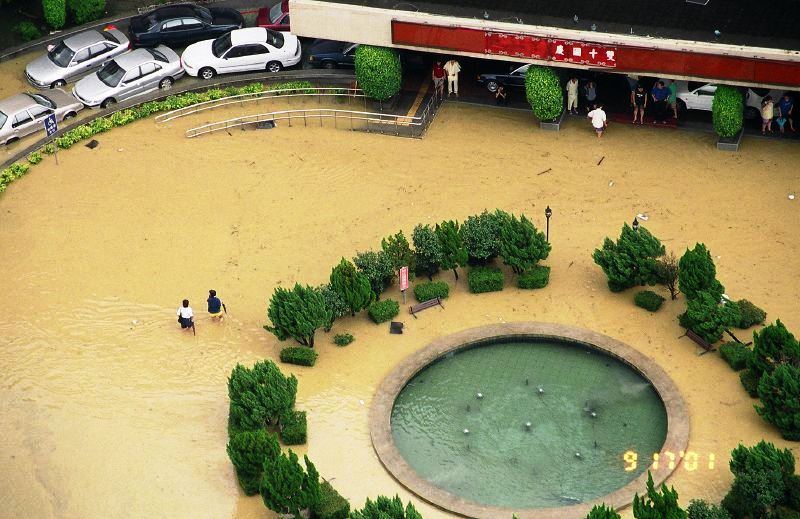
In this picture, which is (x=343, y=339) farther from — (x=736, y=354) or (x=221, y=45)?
(x=221, y=45)

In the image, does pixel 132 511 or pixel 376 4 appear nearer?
pixel 132 511

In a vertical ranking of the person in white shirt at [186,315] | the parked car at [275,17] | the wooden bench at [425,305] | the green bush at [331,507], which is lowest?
the green bush at [331,507]

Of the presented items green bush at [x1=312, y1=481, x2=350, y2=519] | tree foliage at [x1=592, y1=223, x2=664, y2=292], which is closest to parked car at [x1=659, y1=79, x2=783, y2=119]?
tree foliage at [x1=592, y1=223, x2=664, y2=292]

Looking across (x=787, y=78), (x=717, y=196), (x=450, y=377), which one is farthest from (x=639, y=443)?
(x=787, y=78)

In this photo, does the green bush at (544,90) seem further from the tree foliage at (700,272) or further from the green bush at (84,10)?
the green bush at (84,10)

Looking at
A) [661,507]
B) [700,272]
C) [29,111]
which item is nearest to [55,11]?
[29,111]

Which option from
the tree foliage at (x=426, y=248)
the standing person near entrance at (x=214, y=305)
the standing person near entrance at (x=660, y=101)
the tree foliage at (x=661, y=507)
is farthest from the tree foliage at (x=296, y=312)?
the standing person near entrance at (x=660, y=101)

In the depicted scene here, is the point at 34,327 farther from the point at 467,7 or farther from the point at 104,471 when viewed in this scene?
the point at 467,7
